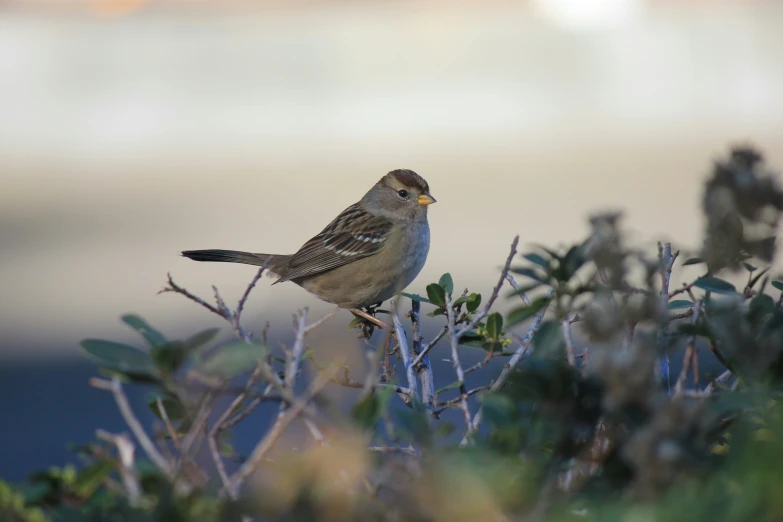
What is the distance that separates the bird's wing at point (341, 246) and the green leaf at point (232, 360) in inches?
130

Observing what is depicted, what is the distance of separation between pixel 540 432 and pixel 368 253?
3386 mm

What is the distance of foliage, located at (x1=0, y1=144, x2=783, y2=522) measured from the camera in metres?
1.00

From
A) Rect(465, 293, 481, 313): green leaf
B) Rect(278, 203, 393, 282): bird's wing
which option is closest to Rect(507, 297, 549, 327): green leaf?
Rect(465, 293, 481, 313): green leaf

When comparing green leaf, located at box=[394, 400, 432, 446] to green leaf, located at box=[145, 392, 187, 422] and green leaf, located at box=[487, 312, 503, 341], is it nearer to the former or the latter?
green leaf, located at box=[145, 392, 187, 422]

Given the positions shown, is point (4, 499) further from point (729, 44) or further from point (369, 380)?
point (729, 44)

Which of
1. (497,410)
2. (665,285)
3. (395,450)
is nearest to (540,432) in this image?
(497,410)

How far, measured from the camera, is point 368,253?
14.9 feet

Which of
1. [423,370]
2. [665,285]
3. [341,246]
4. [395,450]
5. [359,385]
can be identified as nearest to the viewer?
[395,450]

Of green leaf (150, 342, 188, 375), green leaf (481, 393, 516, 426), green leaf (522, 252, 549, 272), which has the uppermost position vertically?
green leaf (522, 252, 549, 272)

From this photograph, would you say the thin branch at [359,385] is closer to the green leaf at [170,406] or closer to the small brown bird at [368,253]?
the green leaf at [170,406]

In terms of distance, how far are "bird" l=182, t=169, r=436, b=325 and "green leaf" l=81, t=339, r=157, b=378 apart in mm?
3074

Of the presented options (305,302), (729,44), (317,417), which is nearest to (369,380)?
(317,417)

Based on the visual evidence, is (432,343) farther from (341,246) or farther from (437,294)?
(341,246)

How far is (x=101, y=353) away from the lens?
1.17 metres
